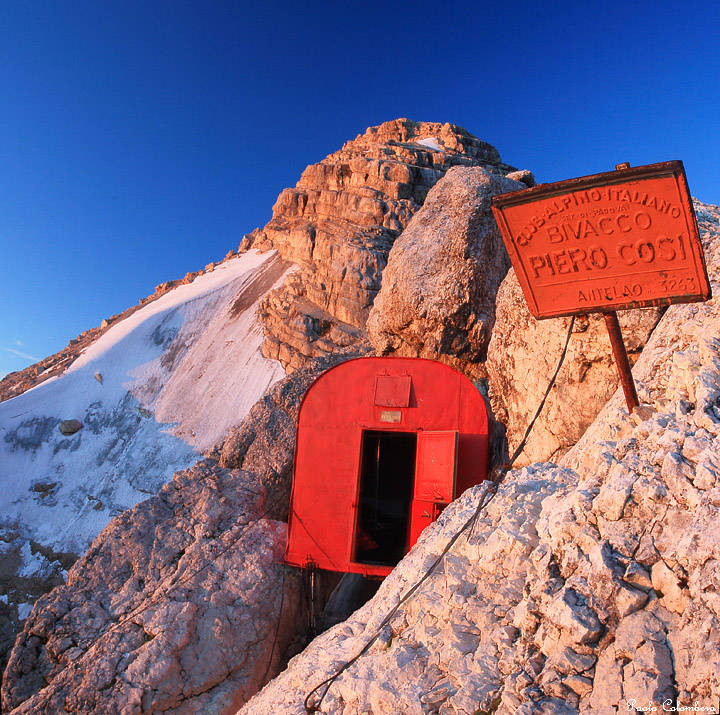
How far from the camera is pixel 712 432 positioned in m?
4.19

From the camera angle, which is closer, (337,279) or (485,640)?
(485,640)

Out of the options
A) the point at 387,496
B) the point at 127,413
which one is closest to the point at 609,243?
the point at 387,496

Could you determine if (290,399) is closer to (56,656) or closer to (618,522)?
(56,656)

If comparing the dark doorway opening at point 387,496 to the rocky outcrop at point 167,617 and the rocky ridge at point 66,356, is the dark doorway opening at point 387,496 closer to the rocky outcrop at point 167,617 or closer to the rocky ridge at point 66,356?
the rocky outcrop at point 167,617

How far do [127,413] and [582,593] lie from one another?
27.3 metres

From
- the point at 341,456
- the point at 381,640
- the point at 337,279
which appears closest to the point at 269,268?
the point at 337,279

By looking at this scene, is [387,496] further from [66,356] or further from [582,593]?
[66,356]

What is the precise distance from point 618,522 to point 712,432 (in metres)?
1.07

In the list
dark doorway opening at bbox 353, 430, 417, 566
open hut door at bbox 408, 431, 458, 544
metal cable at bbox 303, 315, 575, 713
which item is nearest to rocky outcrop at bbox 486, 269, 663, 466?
open hut door at bbox 408, 431, 458, 544

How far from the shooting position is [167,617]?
30.5 feet

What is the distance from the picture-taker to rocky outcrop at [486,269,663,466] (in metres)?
8.08

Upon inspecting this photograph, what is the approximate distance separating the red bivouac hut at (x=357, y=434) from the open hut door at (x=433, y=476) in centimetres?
4

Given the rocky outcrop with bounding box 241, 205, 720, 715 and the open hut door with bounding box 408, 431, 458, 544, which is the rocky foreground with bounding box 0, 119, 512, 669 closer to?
the open hut door with bounding box 408, 431, 458, 544

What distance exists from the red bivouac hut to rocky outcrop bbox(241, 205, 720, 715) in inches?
158
